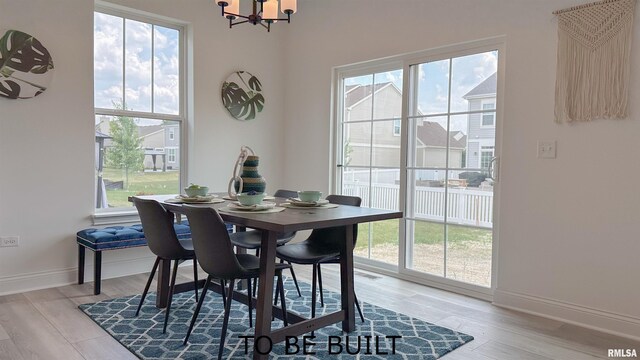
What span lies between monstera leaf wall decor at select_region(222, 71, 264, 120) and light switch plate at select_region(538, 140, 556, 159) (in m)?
2.94

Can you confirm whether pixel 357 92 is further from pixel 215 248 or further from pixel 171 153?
pixel 215 248

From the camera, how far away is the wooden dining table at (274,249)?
2.27m

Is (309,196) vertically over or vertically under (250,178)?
under

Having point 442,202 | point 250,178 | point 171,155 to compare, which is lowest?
point 442,202

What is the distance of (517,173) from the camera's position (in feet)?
11.0

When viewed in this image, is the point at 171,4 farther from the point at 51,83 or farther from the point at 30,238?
the point at 30,238

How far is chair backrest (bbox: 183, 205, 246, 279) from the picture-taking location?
2281mm

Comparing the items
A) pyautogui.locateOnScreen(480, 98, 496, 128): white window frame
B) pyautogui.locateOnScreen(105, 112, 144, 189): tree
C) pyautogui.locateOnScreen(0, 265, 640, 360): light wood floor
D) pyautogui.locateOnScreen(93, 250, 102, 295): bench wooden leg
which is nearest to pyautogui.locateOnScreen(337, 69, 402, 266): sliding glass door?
pyautogui.locateOnScreen(0, 265, 640, 360): light wood floor

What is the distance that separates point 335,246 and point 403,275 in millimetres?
1339

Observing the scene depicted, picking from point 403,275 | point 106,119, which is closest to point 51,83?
point 106,119

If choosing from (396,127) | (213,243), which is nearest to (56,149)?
(213,243)

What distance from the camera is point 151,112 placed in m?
4.44

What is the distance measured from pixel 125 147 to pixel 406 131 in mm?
2601

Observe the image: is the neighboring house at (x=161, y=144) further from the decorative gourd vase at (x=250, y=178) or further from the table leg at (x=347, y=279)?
the table leg at (x=347, y=279)
